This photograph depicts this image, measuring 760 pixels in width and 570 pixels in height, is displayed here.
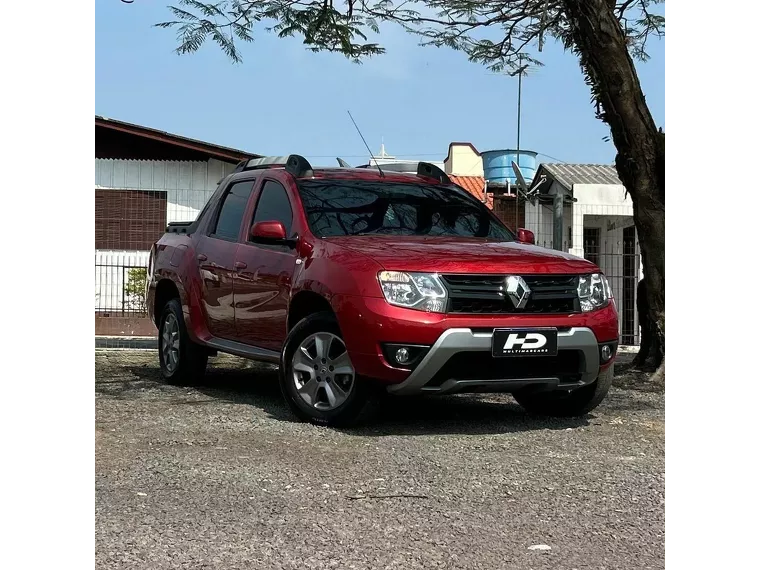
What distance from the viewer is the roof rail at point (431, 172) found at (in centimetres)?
776

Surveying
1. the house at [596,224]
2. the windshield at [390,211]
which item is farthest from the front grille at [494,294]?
the house at [596,224]

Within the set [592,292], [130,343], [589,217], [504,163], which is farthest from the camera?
[504,163]

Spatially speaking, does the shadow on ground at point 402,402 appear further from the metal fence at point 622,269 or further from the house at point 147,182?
the house at point 147,182

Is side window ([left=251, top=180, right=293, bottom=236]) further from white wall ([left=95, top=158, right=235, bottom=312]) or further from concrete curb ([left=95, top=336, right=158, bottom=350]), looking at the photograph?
white wall ([left=95, top=158, right=235, bottom=312])

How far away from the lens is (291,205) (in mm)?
6906

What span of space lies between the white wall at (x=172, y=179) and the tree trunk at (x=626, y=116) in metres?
13.6

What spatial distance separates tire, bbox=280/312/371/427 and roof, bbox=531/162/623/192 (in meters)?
13.6

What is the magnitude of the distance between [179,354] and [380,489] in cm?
426

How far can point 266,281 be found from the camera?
22.5ft

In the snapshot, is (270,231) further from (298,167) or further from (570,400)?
(570,400)

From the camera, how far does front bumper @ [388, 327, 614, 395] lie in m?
5.55

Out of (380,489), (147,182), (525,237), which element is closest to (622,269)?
(525,237)
